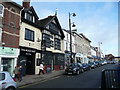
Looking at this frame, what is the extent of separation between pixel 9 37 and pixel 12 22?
1.97 meters

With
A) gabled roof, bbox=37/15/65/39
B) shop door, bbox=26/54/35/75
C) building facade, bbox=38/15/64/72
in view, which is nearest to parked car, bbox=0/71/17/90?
shop door, bbox=26/54/35/75

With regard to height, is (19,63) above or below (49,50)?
below

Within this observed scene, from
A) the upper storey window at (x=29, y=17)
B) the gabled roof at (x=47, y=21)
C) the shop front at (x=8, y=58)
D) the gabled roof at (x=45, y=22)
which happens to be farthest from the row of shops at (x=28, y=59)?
the gabled roof at (x=45, y=22)

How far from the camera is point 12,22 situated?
679 inches

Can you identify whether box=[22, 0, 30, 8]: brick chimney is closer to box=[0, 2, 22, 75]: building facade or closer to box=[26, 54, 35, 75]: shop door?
box=[0, 2, 22, 75]: building facade

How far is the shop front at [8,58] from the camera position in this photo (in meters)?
15.6

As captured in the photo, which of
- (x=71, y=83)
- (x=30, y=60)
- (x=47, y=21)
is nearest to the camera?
(x=71, y=83)

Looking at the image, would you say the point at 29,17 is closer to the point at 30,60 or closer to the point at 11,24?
the point at 11,24

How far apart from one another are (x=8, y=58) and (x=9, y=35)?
8.99 ft

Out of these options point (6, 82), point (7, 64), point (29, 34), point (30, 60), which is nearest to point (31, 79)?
point (7, 64)

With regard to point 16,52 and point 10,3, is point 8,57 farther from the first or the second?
point 10,3

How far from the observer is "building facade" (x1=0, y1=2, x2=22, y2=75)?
15.8 metres

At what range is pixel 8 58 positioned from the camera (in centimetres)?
1677

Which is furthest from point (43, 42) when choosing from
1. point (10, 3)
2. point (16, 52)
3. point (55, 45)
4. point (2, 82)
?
point (2, 82)
